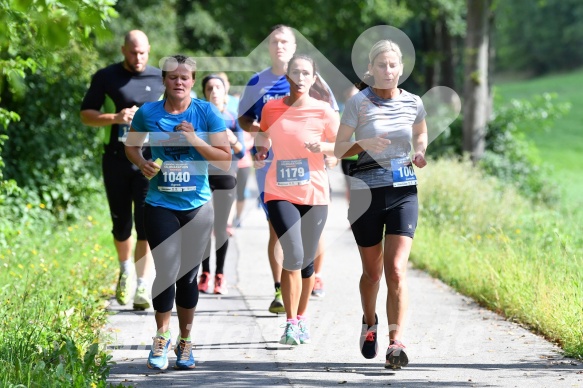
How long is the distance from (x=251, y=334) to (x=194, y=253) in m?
1.37

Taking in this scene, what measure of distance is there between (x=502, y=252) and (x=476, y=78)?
356 inches

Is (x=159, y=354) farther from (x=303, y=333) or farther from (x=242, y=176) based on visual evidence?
(x=242, y=176)

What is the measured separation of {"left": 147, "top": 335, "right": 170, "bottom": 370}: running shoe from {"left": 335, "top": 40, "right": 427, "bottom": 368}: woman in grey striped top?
4.01 ft

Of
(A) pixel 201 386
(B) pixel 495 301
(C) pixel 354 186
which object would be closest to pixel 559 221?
(B) pixel 495 301

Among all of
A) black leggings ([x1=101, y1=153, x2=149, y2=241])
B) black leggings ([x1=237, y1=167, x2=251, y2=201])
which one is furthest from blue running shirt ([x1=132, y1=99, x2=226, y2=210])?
black leggings ([x1=237, y1=167, x2=251, y2=201])

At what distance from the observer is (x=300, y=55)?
295 inches

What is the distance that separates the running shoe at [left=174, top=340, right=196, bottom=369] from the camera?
648 centimetres

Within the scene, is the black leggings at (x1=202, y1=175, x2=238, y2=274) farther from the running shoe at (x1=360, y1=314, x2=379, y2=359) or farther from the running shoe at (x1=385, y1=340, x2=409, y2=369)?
the running shoe at (x1=385, y1=340, x2=409, y2=369)

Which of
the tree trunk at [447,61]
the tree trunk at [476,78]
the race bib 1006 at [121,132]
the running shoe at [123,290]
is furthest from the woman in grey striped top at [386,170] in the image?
the tree trunk at [447,61]

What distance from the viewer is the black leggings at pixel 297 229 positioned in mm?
7242

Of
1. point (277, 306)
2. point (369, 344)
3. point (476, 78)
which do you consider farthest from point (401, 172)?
point (476, 78)

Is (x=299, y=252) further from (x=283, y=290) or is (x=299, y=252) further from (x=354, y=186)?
(x=354, y=186)

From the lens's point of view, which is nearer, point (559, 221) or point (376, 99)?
point (376, 99)

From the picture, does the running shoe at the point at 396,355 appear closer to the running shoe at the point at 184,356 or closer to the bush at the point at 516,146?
the running shoe at the point at 184,356
